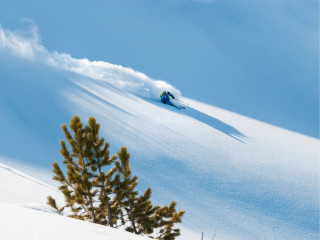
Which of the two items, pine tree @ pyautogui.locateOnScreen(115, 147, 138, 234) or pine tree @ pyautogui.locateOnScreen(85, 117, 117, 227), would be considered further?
pine tree @ pyautogui.locateOnScreen(115, 147, 138, 234)

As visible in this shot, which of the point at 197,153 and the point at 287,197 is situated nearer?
the point at 287,197

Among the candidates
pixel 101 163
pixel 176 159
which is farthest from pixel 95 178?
pixel 176 159

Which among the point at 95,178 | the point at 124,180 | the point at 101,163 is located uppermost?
the point at 101,163

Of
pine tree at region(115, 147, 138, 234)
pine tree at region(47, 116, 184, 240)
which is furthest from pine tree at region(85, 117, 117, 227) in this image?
pine tree at region(115, 147, 138, 234)

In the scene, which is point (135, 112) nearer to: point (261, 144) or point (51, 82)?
point (51, 82)

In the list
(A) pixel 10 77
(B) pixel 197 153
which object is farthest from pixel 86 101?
(B) pixel 197 153

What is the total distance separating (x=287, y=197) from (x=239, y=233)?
3.14 metres

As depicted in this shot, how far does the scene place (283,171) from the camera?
516 inches

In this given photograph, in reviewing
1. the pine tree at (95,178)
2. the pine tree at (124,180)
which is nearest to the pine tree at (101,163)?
the pine tree at (95,178)

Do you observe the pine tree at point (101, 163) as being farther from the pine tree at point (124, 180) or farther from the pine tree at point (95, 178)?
the pine tree at point (124, 180)

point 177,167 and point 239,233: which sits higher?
point 177,167

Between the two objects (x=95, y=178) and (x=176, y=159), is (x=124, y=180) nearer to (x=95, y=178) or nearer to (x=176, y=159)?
(x=95, y=178)

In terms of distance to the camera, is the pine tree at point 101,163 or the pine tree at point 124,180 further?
the pine tree at point 124,180

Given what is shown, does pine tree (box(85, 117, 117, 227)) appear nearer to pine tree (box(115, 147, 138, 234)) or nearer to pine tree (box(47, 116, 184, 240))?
pine tree (box(47, 116, 184, 240))
